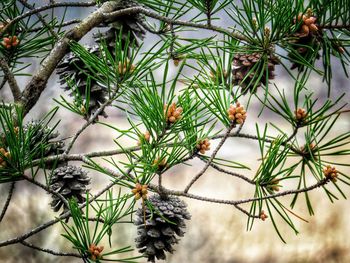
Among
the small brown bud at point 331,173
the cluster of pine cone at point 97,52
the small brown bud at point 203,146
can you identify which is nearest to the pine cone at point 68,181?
the cluster of pine cone at point 97,52

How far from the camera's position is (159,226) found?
21.9 inches

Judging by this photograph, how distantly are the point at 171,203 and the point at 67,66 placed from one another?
9.4 inches

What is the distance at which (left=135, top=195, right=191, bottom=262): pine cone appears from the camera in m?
0.53

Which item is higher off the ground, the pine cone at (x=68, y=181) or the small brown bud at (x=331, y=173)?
the pine cone at (x=68, y=181)

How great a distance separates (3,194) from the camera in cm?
121

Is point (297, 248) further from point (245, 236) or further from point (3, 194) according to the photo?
point (3, 194)

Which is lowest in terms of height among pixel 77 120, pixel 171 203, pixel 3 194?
pixel 171 203

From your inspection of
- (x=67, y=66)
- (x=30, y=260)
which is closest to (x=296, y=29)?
(x=67, y=66)

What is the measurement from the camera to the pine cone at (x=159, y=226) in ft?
1.75

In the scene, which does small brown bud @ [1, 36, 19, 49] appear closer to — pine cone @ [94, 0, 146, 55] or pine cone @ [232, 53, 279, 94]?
pine cone @ [94, 0, 146, 55]

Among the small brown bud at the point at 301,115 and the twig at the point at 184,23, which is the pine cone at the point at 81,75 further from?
the small brown bud at the point at 301,115

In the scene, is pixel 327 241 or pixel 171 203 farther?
pixel 327 241

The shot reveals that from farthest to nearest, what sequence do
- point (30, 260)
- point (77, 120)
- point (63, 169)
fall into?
point (77, 120), point (30, 260), point (63, 169)

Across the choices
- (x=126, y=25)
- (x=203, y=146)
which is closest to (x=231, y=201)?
(x=203, y=146)
